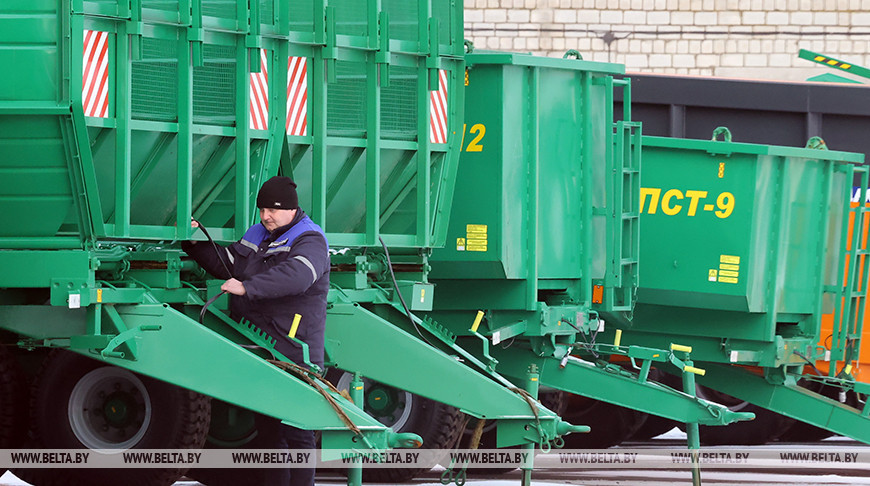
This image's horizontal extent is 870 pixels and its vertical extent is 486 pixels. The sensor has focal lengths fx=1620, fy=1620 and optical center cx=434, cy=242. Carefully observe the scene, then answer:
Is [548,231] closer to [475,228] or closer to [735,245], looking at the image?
[475,228]

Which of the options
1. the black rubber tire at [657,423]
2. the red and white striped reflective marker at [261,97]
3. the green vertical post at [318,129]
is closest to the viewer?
the red and white striped reflective marker at [261,97]

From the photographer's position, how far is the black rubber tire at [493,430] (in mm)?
10977

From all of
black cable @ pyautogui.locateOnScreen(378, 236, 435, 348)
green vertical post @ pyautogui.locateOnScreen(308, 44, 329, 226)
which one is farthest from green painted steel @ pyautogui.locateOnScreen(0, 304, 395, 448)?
black cable @ pyautogui.locateOnScreen(378, 236, 435, 348)

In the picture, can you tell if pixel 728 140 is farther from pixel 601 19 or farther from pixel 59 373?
pixel 601 19

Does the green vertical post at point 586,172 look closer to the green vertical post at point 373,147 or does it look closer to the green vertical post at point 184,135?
the green vertical post at point 373,147

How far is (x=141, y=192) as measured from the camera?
25.6 feet

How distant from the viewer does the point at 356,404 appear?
785cm

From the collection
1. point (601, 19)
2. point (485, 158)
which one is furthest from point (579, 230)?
point (601, 19)

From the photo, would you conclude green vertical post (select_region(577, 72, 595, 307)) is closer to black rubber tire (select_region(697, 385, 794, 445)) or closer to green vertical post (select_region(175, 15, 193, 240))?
black rubber tire (select_region(697, 385, 794, 445))

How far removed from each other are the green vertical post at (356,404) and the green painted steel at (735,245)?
3726 millimetres

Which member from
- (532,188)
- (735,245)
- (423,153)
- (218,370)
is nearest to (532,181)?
(532,188)

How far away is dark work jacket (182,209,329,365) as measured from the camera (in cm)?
761

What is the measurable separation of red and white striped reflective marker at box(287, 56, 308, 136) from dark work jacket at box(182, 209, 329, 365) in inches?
30.6

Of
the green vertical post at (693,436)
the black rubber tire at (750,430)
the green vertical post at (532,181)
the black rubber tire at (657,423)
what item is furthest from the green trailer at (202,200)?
the black rubber tire at (750,430)
